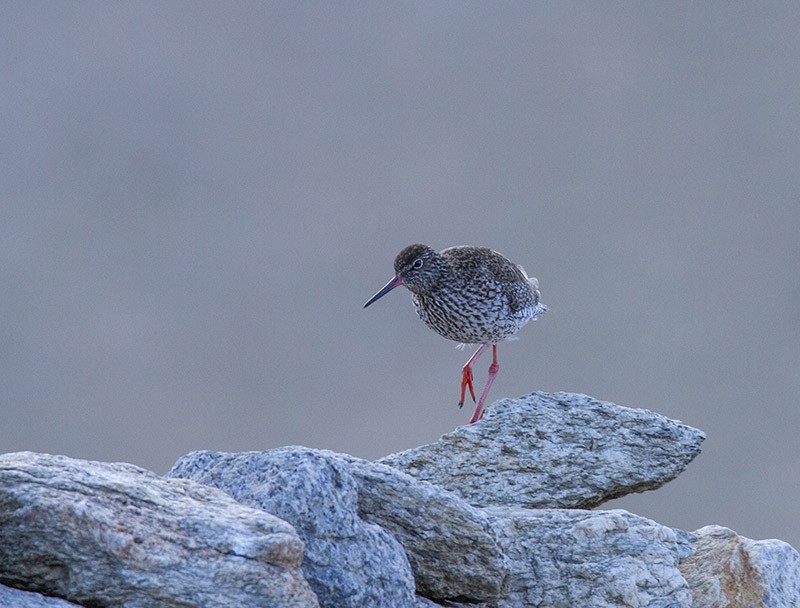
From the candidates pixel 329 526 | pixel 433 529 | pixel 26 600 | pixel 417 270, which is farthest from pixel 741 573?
pixel 26 600

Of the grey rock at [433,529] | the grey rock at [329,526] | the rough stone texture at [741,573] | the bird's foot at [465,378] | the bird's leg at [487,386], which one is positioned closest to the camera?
the grey rock at [329,526]

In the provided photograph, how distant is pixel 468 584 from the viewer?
8.84 meters

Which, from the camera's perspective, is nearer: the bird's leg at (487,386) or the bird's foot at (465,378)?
the bird's leg at (487,386)

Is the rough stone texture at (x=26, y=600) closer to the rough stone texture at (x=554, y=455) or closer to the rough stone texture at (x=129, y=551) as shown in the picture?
the rough stone texture at (x=129, y=551)

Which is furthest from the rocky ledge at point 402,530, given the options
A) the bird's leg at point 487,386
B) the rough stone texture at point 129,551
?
the bird's leg at point 487,386

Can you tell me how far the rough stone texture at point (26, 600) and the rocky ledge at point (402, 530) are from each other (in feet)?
0.06

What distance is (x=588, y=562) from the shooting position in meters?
9.68

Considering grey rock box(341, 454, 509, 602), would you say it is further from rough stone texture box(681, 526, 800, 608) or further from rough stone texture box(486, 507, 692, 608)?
rough stone texture box(681, 526, 800, 608)

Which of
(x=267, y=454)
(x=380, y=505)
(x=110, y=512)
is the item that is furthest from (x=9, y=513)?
(x=380, y=505)

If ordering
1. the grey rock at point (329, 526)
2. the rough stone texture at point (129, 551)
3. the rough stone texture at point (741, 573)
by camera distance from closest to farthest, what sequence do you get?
the rough stone texture at point (129, 551)
the grey rock at point (329, 526)
the rough stone texture at point (741, 573)

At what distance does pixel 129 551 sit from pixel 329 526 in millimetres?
1509

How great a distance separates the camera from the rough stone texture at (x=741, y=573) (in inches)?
390

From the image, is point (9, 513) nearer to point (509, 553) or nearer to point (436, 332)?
point (509, 553)

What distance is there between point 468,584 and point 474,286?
597 cm
